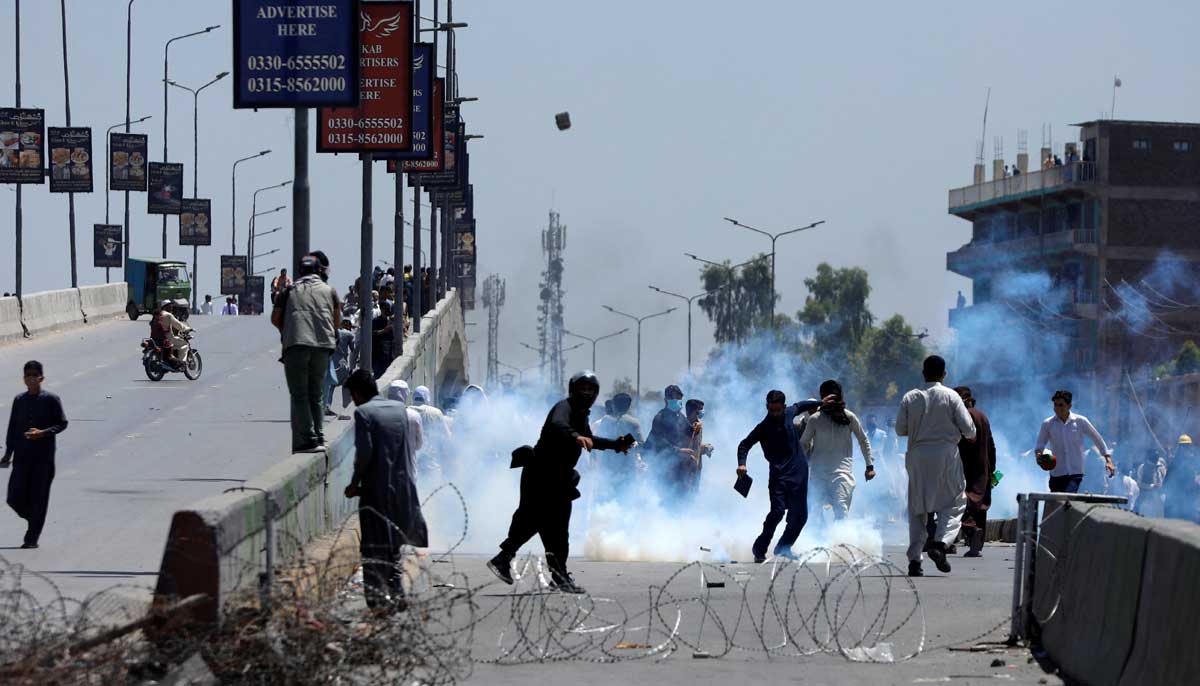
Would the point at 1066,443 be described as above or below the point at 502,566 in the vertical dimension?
above

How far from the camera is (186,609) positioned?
7992mm

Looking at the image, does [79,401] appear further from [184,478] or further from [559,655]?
[559,655]

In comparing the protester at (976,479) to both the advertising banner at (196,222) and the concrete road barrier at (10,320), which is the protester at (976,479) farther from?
the advertising banner at (196,222)

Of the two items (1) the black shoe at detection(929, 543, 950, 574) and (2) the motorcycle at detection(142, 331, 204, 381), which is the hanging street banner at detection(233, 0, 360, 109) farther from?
(2) the motorcycle at detection(142, 331, 204, 381)

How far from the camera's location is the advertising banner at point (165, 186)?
237ft

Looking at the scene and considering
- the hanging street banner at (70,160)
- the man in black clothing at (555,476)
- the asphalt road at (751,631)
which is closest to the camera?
the asphalt road at (751,631)

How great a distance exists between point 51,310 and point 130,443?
24.5 meters

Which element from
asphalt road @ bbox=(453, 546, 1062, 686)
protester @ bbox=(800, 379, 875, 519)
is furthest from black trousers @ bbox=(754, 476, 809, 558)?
asphalt road @ bbox=(453, 546, 1062, 686)

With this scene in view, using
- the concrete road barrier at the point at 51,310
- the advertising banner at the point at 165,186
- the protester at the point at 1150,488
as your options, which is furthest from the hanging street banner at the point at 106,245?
the protester at the point at 1150,488

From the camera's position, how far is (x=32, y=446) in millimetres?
16031

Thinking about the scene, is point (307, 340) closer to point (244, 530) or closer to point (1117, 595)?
point (244, 530)

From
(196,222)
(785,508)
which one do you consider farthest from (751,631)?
(196,222)

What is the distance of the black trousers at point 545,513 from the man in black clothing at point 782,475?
118 inches

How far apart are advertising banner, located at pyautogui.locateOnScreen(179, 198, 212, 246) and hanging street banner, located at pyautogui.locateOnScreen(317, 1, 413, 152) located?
199 ft
